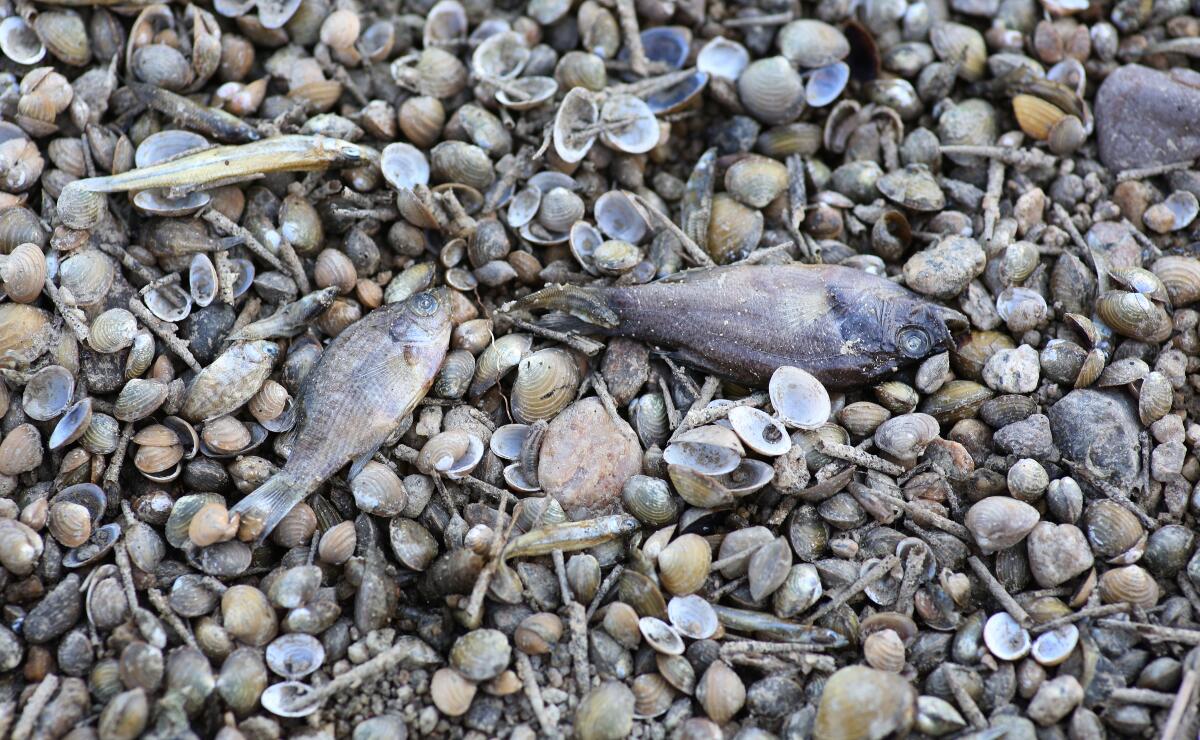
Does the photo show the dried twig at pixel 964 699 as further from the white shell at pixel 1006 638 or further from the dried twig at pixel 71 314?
the dried twig at pixel 71 314

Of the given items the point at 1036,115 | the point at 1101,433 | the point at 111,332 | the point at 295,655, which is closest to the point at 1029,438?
the point at 1101,433

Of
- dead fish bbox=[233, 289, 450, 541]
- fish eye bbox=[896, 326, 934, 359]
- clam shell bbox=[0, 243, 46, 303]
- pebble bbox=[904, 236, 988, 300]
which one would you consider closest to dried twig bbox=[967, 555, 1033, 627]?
fish eye bbox=[896, 326, 934, 359]

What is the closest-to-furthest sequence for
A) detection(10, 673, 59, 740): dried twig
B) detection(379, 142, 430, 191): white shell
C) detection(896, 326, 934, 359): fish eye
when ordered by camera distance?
detection(10, 673, 59, 740): dried twig < detection(896, 326, 934, 359): fish eye < detection(379, 142, 430, 191): white shell

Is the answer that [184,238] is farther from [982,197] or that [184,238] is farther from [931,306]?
[982,197]

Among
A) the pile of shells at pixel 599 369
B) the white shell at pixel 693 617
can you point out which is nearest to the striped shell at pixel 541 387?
the pile of shells at pixel 599 369

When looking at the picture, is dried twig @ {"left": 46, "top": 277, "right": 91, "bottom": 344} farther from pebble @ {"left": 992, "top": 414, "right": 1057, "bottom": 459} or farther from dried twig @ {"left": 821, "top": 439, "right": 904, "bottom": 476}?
pebble @ {"left": 992, "top": 414, "right": 1057, "bottom": 459}

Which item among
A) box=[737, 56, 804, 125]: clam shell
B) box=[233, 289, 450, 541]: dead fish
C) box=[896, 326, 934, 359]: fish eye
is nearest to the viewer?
box=[233, 289, 450, 541]: dead fish
